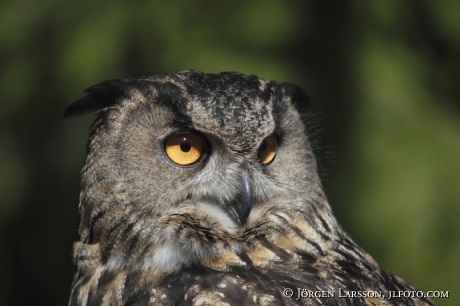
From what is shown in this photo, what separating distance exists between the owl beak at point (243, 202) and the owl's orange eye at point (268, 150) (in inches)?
4.4

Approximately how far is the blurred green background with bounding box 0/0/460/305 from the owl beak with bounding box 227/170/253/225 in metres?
0.69

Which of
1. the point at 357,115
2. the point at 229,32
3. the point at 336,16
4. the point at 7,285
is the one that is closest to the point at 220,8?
the point at 229,32

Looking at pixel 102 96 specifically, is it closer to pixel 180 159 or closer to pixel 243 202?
pixel 180 159

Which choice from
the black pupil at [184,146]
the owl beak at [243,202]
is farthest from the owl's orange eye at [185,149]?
the owl beak at [243,202]

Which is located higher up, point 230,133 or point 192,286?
point 230,133

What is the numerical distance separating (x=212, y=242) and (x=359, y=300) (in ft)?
1.27

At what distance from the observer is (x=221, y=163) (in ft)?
5.11

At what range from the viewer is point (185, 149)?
1.53 meters

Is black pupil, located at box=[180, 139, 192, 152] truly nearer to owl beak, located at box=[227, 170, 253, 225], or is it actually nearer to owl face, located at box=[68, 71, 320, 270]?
owl face, located at box=[68, 71, 320, 270]

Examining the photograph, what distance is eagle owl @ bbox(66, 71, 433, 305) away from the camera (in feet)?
4.85

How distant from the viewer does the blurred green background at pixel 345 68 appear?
225 cm

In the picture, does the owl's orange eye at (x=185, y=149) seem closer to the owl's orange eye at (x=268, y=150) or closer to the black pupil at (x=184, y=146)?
the black pupil at (x=184, y=146)

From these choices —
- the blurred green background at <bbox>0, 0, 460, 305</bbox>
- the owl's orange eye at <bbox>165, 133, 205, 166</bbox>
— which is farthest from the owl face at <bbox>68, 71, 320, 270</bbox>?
the blurred green background at <bbox>0, 0, 460, 305</bbox>

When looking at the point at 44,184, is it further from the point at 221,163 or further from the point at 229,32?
the point at 221,163
